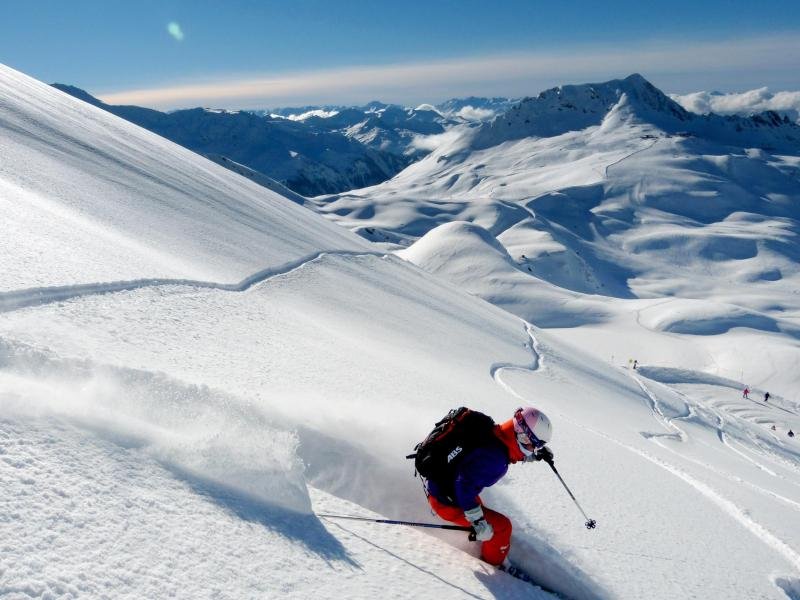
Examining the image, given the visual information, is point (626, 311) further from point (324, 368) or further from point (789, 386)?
point (324, 368)

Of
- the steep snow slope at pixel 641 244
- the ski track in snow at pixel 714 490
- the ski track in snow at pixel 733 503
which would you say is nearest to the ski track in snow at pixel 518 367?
the ski track in snow at pixel 714 490

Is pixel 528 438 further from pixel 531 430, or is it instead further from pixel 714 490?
pixel 714 490

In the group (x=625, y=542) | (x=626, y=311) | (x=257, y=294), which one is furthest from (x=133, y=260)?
(x=626, y=311)

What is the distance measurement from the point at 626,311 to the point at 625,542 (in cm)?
6487

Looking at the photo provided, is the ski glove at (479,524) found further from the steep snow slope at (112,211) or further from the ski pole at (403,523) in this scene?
the steep snow slope at (112,211)

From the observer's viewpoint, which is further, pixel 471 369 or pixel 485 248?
pixel 485 248

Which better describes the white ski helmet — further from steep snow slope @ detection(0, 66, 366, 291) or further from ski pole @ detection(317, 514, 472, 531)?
steep snow slope @ detection(0, 66, 366, 291)

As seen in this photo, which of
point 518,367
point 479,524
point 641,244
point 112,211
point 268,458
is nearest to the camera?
point 268,458

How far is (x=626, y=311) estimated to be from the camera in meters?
67.1

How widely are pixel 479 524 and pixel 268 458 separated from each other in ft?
6.91

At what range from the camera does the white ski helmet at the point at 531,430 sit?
5680mm

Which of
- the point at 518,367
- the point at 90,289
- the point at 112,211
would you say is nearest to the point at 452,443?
the point at 90,289

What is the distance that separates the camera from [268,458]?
5.07 m

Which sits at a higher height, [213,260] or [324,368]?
[213,260]
